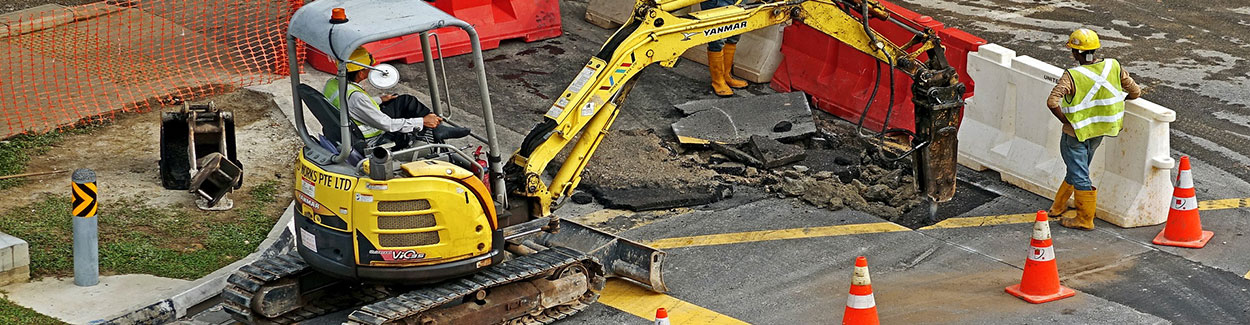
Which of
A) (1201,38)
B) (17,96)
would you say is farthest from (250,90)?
(1201,38)

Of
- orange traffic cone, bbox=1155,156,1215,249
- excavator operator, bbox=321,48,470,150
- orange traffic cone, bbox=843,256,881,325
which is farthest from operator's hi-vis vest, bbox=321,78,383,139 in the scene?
orange traffic cone, bbox=1155,156,1215,249

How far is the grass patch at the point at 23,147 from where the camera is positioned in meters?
11.8

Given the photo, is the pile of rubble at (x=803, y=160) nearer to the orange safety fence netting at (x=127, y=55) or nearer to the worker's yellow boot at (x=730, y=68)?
the worker's yellow boot at (x=730, y=68)

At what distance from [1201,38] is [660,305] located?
912 cm

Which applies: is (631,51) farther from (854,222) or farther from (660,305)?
(854,222)

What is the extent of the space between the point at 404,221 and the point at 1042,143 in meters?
5.57

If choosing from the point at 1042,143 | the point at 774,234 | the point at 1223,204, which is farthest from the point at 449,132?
the point at 1223,204

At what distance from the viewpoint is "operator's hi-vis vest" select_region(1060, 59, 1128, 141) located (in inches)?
404

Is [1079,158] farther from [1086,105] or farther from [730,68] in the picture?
[730,68]

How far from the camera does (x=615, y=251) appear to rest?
383 inches

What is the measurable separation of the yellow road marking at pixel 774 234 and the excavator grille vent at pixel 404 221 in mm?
2511

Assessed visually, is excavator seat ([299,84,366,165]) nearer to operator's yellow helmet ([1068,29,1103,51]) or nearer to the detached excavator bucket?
the detached excavator bucket

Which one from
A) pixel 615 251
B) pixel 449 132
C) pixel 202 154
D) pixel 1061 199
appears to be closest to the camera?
pixel 449 132

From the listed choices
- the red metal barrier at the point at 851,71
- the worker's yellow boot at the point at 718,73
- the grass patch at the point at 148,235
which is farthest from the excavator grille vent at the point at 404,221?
the worker's yellow boot at the point at 718,73
